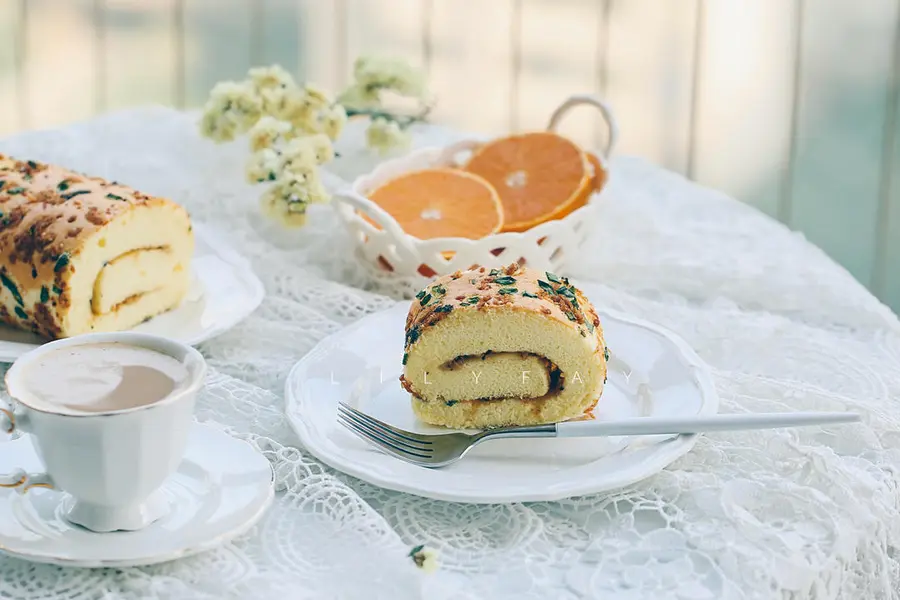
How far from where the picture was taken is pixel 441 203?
79.2 inches

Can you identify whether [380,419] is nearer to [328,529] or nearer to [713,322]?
[328,529]

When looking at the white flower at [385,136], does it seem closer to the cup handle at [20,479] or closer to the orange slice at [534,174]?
the orange slice at [534,174]

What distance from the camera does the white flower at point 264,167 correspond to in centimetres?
211

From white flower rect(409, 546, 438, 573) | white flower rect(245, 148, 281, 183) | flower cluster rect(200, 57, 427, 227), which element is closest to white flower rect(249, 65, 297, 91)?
flower cluster rect(200, 57, 427, 227)

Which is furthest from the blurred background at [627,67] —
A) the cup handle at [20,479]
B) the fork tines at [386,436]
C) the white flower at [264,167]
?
the cup handle at [20,479]

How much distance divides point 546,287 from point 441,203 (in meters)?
0.54

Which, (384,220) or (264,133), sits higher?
(264,133)

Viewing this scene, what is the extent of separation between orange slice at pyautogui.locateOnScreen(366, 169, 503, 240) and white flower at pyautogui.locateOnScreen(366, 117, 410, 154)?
359 mm

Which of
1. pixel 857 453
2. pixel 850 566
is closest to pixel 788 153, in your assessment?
pixel 857 453

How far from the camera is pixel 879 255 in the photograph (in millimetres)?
3742

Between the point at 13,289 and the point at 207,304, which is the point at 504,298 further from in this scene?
the point at 13,289

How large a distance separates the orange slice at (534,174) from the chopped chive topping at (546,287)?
0.50 m

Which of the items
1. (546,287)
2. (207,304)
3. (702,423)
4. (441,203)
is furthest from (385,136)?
(702,423)

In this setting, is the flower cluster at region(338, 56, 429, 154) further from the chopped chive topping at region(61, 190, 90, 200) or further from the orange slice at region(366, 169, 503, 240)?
the chopped chive topping at region(61, 190, 90, 200)
